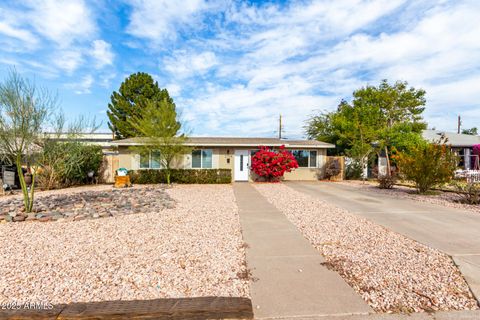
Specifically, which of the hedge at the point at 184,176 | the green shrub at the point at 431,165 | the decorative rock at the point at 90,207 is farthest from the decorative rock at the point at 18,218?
the green shrub at the point at 431,165

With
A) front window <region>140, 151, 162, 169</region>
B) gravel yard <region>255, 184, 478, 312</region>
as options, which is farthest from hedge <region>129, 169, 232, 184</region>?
gravel yard <region>255, 184, 478, 312</region>

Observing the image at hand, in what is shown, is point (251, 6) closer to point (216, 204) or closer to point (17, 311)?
point (216, 204)

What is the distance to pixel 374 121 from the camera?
18.2 m

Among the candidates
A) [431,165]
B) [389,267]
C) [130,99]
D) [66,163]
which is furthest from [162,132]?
[130,99]

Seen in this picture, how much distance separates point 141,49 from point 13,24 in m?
5.30

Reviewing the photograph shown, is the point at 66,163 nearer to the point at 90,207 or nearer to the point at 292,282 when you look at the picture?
the point at 90,207

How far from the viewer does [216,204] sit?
8078mm

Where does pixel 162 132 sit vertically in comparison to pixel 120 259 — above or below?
above

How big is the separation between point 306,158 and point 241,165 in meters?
4.41

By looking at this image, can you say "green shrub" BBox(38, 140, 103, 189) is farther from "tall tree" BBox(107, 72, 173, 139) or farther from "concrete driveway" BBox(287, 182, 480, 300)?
"concrete driveway" BBox(287, 182, 480, 300)

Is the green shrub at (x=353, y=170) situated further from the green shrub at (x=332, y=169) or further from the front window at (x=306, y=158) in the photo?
the front window at (x=306, y=158)

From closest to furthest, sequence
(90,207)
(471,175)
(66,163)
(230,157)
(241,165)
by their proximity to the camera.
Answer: (90,207) < (66,163) < (471,175) < (230,157) < (241,165)

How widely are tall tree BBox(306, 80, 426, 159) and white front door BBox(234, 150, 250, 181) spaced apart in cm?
733

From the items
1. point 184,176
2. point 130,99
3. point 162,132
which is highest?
point 130,99
